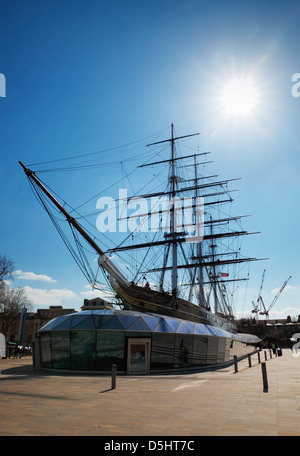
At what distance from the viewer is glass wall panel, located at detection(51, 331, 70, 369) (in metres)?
19.8

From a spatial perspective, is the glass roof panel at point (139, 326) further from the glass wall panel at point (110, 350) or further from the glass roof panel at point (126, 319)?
the glass wall panel at point (110, 350)

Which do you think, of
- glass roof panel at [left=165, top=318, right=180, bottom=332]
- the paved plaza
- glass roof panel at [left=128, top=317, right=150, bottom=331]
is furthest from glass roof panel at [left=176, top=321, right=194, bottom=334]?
the paved plaza

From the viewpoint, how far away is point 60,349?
20141mm

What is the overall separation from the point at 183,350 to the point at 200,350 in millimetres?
2206

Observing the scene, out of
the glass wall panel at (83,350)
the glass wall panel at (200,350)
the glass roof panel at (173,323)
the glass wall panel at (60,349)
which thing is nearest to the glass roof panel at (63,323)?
the glass wall panel at (60,349)

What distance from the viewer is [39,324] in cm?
7781

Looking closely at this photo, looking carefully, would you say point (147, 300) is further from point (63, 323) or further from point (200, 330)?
point (63, 323)

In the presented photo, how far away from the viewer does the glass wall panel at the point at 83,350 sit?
755 inches

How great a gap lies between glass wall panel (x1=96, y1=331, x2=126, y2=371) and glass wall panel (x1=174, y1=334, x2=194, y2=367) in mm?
4035

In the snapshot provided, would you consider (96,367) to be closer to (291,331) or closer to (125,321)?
(125,321)

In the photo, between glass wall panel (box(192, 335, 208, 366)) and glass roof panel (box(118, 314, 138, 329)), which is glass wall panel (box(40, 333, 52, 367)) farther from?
glass wall panel (box(192, 335, 208, 366))

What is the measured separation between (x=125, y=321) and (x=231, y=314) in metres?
55.4

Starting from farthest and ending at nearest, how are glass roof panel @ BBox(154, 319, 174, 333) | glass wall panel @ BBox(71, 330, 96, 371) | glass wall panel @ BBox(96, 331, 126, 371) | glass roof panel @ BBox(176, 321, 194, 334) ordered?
1. glass roof panel @ BBox(176, 321, 194, 334)
2. glass roof panel @ BBox(154, 319, 174, 333)
3. glass wall panel @ BBox(71, 330, 96, 371)
4. glass wall panel @ BBox(96, 331, 126, 371)
